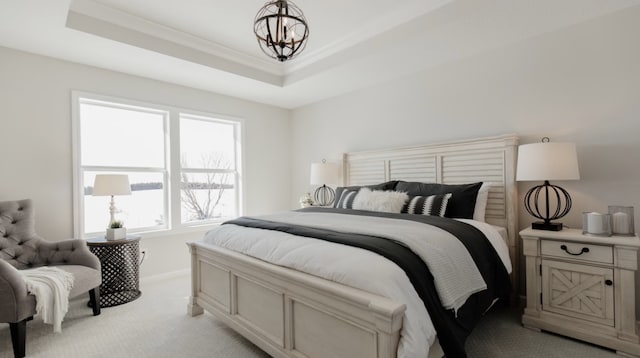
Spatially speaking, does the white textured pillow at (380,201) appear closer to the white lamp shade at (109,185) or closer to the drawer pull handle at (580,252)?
the drawer pull handle at (580,252)

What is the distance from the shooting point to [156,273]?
372 cm

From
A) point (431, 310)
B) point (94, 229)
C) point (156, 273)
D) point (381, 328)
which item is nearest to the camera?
point (381, 328)

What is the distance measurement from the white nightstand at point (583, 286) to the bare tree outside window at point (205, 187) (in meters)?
3.71

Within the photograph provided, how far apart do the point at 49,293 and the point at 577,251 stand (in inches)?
146

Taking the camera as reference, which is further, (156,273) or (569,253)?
(156,273)

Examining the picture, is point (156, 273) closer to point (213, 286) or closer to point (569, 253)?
point (213, 286)

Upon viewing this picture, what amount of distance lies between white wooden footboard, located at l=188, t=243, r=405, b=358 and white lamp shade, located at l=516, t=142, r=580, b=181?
185cm

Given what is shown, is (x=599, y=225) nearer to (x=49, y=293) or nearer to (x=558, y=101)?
(x=558, y=101)

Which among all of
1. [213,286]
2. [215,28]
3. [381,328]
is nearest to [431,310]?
[381,328]

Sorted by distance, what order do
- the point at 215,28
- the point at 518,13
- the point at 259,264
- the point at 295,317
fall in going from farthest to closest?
the point at 215,28 < the point at 518,13 < the point at 259,264 < the point at 295,317

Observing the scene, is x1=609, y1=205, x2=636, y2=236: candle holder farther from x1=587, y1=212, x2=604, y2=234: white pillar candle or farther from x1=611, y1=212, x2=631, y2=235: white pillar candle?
x1=587, y1=212, x2=604, y2=234: white pillar candle

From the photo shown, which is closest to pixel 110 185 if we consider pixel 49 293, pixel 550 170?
pixel 49 293

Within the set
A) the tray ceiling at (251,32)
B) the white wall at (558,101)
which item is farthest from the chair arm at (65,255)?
the white wall at (558,101)

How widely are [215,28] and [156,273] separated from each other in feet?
9.35
